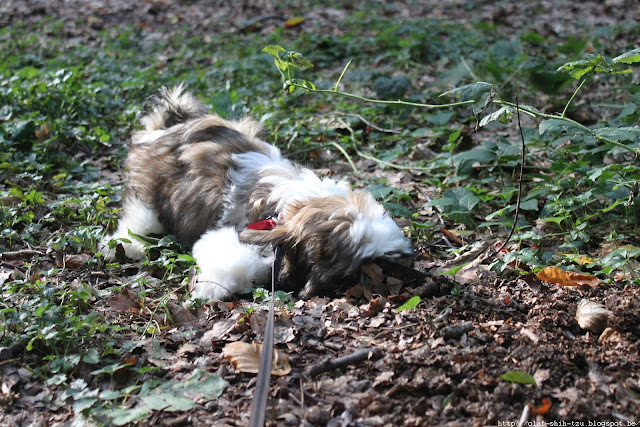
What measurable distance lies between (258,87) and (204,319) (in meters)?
4.91

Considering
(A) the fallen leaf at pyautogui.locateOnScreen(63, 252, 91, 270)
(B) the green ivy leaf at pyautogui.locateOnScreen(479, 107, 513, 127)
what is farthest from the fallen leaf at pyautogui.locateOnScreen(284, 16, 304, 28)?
(B) the green ivy leaf at pyautogui.locateOnScreen(479, 107, 513, 127)

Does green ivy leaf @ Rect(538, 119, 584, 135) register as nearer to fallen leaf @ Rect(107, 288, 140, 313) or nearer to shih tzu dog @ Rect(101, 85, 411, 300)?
shih tzu dog @ Rect(101, 85, 411, 300)

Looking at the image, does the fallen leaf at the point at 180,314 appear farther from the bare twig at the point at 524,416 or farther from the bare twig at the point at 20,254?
the bare twig at the point at 524,416

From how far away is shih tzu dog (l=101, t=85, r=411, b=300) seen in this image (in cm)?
382

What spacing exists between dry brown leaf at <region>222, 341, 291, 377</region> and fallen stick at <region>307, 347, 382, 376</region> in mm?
136

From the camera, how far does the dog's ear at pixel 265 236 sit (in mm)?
4000

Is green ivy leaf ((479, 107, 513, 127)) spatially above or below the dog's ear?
above

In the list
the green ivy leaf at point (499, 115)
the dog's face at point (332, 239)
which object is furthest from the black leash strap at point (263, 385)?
the green ivy leaf at point (499, 115)

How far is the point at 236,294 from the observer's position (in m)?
4.16

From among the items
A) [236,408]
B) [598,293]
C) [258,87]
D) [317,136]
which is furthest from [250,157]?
[258,87]

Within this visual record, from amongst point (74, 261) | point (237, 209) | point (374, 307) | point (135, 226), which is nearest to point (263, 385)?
point (374, 307)

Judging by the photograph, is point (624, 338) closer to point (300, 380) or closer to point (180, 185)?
point (300, 380)

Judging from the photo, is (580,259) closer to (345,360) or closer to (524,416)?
(524,416)

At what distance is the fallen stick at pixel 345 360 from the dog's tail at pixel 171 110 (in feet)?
10.4
